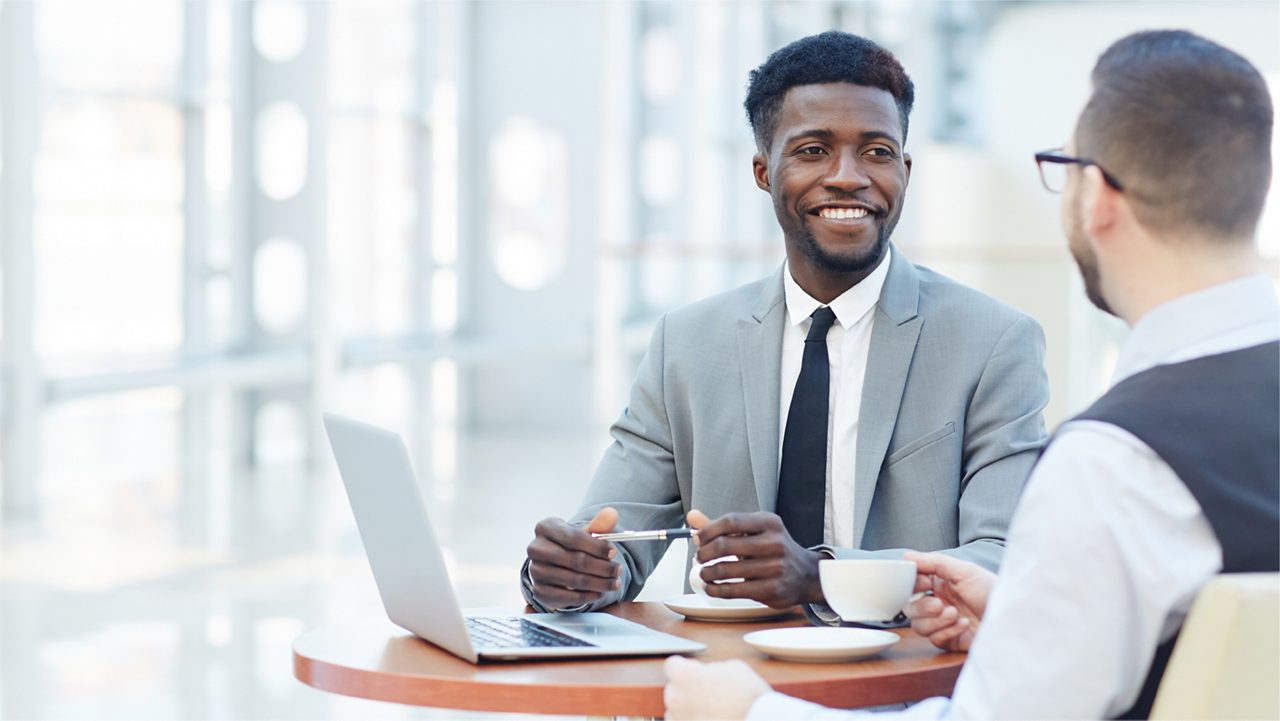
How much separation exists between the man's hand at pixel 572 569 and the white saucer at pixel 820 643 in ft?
0.80

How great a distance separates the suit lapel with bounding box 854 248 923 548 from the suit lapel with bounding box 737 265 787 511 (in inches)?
4.9

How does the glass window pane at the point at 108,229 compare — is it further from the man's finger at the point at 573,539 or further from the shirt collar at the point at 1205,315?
the shirt collar at the point at 1205,315

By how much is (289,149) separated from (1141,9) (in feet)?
45.2

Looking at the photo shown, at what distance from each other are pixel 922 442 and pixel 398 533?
78cm

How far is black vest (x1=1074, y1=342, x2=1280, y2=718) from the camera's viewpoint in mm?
1292

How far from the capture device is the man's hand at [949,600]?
1676mm

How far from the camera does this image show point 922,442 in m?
2.12

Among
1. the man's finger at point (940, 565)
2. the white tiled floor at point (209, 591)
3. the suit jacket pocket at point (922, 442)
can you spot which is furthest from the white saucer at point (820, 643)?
the white tiled floor at point (209, 591)

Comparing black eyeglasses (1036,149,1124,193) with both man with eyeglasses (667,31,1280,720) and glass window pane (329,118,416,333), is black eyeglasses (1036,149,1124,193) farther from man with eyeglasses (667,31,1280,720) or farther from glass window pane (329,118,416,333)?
glass window pane (329,118,416,333)

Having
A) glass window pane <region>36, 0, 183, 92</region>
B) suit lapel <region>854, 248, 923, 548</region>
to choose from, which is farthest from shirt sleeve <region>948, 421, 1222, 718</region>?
glass window pane <region>36, 0, 183, 92</region>

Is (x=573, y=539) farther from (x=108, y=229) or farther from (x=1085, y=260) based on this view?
(x=108, y=229)

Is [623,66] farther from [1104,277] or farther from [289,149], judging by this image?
[1104,277]

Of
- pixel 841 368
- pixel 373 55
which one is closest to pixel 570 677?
pixel 841 368

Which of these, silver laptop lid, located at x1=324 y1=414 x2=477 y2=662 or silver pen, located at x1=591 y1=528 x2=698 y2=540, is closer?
silver laptop lid, located at x1=324 y1=414 x2=477 y2=662
